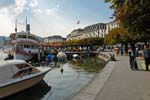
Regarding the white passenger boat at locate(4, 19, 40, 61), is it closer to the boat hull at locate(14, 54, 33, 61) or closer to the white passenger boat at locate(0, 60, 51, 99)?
the boat hull at locate(14, 54, 33, 61)

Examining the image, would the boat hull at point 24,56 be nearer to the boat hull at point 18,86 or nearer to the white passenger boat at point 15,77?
Result: the boat hull at point 18,86

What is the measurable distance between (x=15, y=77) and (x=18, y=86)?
59 centimetres

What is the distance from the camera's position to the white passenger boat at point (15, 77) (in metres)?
19.2

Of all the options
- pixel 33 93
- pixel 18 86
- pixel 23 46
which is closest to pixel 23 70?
pixel 18 86

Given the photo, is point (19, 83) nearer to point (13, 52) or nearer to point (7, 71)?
point (7, 71)

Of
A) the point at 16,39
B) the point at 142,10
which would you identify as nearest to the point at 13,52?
the point at 16,39

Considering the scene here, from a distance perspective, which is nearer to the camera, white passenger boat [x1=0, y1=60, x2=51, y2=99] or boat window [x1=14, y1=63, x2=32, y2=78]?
white passenger boat [x1=0, y1=60, x2=51, y2=99]

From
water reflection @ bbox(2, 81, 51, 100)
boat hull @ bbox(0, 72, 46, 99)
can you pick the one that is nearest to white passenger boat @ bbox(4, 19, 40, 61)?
water reflection @ bbox(2, 81, 51, 100)

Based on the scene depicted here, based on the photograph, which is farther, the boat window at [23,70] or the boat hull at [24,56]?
the boat hull at [24,56]

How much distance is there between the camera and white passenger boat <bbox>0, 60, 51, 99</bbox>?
19.2 meters

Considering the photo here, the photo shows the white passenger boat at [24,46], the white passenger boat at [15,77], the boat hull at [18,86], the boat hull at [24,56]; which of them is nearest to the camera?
the boat hull at [18,86]

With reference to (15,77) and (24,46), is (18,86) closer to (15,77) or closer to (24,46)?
(15,77)

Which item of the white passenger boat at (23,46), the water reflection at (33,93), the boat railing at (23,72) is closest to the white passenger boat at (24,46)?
the white passenger boat at (23,46)

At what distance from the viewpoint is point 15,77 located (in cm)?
2059
